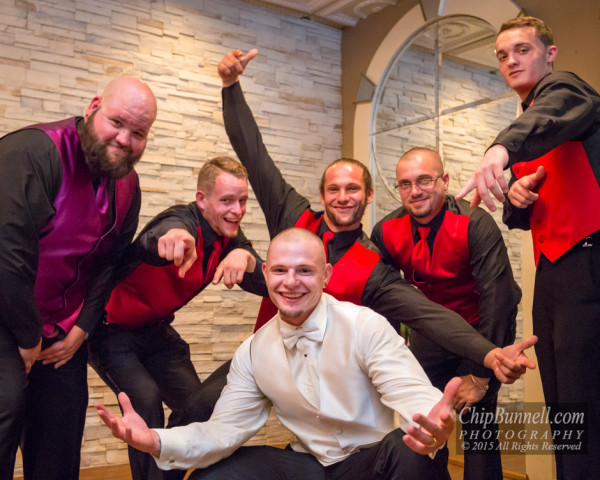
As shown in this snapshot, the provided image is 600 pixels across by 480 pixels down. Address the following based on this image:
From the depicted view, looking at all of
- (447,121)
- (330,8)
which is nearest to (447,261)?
(447,121)

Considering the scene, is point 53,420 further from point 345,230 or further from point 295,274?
point 345,230

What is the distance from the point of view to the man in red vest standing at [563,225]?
64.2 inches

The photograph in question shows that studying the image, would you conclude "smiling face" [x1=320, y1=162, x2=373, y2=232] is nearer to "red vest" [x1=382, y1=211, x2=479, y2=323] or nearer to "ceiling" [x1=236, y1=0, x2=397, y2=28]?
"red vest" [x1=382, y1=211, x2=479, y2=323]

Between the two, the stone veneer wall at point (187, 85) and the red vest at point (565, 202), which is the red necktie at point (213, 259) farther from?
the stone veneer wall at point (187, 85)

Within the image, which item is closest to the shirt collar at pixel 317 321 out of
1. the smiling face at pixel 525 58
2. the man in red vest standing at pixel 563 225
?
the man in red vest standing at pixel 563 225

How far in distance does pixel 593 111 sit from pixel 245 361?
131 centimetres

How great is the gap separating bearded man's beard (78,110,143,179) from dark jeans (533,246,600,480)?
1405 mm

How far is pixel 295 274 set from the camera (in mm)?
1905

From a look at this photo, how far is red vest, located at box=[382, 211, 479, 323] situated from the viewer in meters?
2.35

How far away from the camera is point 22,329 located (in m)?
1.81

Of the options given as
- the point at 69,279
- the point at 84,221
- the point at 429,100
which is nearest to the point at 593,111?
the point at 84,221

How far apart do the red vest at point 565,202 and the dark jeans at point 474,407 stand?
66 cm

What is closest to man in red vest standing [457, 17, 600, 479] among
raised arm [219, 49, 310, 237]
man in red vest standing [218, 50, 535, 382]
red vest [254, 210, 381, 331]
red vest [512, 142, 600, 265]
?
red vest [512, 142, 600, 265]

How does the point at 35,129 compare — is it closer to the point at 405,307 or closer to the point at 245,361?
the point at 245,361
